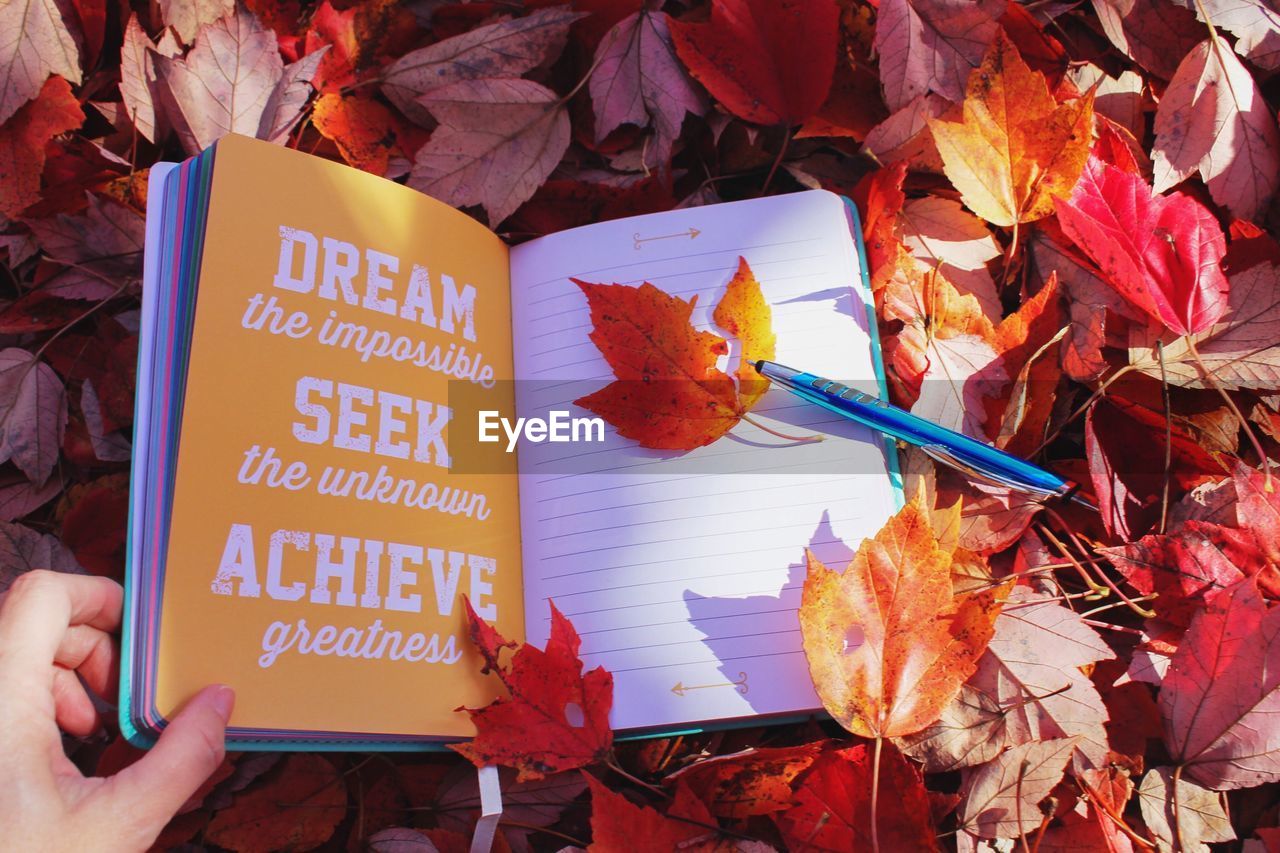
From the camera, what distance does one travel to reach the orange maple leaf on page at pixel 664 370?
34.3 inches

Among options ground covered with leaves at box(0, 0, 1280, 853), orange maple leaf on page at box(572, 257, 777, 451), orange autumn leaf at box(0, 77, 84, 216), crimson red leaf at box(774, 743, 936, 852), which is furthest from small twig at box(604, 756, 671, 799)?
orange autumn leaf at box(0, 77, 84, 216)

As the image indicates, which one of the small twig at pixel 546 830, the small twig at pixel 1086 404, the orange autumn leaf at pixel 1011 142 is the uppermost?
the orange autumn leaf at pixel 1011 142

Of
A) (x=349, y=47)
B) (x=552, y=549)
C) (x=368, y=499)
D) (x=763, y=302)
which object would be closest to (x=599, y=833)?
(x=552, y=549)

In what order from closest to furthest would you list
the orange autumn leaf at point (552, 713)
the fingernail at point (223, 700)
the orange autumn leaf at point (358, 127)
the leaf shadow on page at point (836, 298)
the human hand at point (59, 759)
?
1. the human hand at point (59, 759)
2. the fingernail at point (223, 700)
3. the orange autumn leaf at point (552, 713)
4. the leaf shadow on page at point (836, 298)
5. the orange autumn leaf at point (358, 127)

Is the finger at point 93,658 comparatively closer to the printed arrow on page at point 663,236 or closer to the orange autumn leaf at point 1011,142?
the printed arrow on page at point 663,236

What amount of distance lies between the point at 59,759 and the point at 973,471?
2.55 ft

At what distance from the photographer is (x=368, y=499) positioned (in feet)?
2.71

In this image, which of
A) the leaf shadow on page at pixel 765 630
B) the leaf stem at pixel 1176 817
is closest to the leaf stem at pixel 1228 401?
the leaf stem at pixel 1176 817

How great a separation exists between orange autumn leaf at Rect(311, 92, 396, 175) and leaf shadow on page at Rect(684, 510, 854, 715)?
62 centimetres

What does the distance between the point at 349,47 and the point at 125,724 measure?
79 cm

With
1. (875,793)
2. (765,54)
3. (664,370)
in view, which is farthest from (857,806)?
(765,54)

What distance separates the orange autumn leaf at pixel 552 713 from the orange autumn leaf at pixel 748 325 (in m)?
0.29

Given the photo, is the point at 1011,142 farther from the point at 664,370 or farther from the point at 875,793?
the point at 875,793

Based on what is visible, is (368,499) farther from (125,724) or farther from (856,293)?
(856,293)
